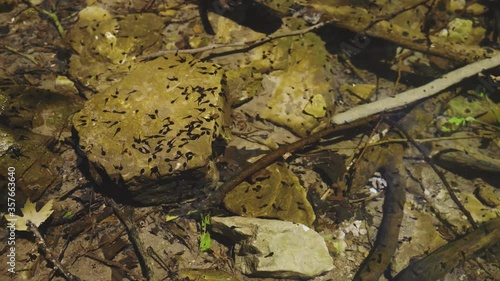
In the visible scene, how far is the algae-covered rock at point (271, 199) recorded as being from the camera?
17.6ft

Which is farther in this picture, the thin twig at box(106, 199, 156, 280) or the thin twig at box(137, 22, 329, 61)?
the thin twig at box(137, 22, 329, 61)

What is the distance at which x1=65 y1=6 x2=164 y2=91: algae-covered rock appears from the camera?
20.9ft

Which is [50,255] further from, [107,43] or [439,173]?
[439,173]

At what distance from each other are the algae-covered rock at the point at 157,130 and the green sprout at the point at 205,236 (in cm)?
41

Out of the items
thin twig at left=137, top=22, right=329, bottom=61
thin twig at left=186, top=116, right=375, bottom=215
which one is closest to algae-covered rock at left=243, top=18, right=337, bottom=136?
thin twig at left=137, top=22, right=329, bottom=61

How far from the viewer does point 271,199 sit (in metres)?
5.43

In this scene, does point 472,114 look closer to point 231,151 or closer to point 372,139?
point 372,139

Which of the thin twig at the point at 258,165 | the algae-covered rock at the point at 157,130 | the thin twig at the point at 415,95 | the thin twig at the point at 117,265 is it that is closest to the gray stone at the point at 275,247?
the thin twig at the point at 258,165

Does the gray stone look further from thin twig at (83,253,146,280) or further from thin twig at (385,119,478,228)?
thin twig at (385,119,478,228)

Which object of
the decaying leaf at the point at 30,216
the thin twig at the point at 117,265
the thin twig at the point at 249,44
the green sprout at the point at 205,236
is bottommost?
the thin twig at the point at 117,265

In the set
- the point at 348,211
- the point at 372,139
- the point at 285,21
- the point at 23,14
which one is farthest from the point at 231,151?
the point at 23,14

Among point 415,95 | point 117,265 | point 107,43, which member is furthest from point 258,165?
point 107,43

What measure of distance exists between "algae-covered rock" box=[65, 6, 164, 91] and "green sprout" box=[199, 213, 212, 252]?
2.78 metres

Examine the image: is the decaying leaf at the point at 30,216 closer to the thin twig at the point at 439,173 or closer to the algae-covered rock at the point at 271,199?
the algae-covered rock at the point at 271,199
